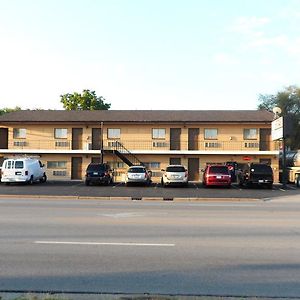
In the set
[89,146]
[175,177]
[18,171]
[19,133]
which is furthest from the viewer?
[19,133]

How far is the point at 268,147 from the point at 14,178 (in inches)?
915

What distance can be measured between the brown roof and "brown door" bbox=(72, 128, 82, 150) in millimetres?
1050

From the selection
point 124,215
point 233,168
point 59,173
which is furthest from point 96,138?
point 124,215

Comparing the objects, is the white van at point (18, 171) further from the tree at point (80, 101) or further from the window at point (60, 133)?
the tree at point (80, 101)

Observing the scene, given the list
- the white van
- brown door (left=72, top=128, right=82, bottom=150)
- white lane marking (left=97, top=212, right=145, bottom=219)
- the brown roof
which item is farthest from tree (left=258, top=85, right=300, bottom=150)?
white lane marking (left=97, top=212, right=145, bottom=219)

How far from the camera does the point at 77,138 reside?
45.4 metres

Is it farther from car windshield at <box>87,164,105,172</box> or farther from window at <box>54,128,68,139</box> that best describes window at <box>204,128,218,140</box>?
window at <box>54,128,68,139</box>

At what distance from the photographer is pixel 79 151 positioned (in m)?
43.6

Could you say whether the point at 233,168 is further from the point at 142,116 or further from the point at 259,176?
the point at 142,116

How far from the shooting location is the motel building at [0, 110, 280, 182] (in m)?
43.9

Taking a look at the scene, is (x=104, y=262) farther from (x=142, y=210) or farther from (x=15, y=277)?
(x=142, y=210)

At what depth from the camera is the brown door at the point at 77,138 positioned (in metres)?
45.3

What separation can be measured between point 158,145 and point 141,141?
1.65 meters

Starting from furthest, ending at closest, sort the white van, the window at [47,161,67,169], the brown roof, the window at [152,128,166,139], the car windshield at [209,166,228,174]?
the window at [152,128,166,139]
the window at [47,161,67,169]
the brown roof
the white van
the car windshield at [209,166,228,174]
